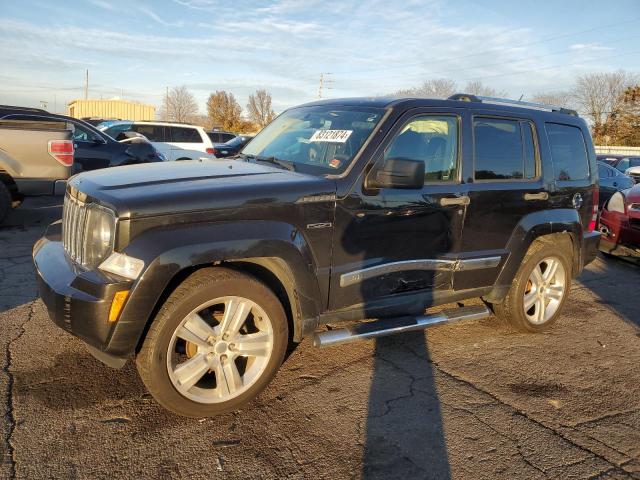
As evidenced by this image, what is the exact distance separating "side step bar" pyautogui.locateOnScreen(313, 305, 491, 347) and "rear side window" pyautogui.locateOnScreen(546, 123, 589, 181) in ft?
5.29

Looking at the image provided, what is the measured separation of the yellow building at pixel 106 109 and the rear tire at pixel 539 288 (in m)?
55.6

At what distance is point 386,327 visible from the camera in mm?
3533

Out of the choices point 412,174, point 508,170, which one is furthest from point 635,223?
point 412,174

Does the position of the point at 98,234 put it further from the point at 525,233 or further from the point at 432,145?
the point at 525,233

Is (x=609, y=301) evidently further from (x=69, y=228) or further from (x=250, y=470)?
(x=69, y=228)

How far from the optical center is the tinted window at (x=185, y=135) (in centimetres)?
1485

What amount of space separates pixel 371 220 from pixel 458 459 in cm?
155

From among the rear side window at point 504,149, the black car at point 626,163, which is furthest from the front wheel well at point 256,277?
the black car at point 626,163

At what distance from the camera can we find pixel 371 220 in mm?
3408

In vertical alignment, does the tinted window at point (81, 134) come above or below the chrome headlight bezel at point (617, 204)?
above

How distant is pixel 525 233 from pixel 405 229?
1.35 m

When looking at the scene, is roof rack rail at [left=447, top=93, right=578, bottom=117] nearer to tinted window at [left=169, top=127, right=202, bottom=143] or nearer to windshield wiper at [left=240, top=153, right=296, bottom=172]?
windshield wiper at [left=240, top=153, right=296, bottom=172]

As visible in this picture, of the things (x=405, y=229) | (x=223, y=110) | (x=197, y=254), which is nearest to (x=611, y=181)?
(x=405, y=229)

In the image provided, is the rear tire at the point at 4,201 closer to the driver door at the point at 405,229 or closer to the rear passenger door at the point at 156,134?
the driver door at the point at 405,229
